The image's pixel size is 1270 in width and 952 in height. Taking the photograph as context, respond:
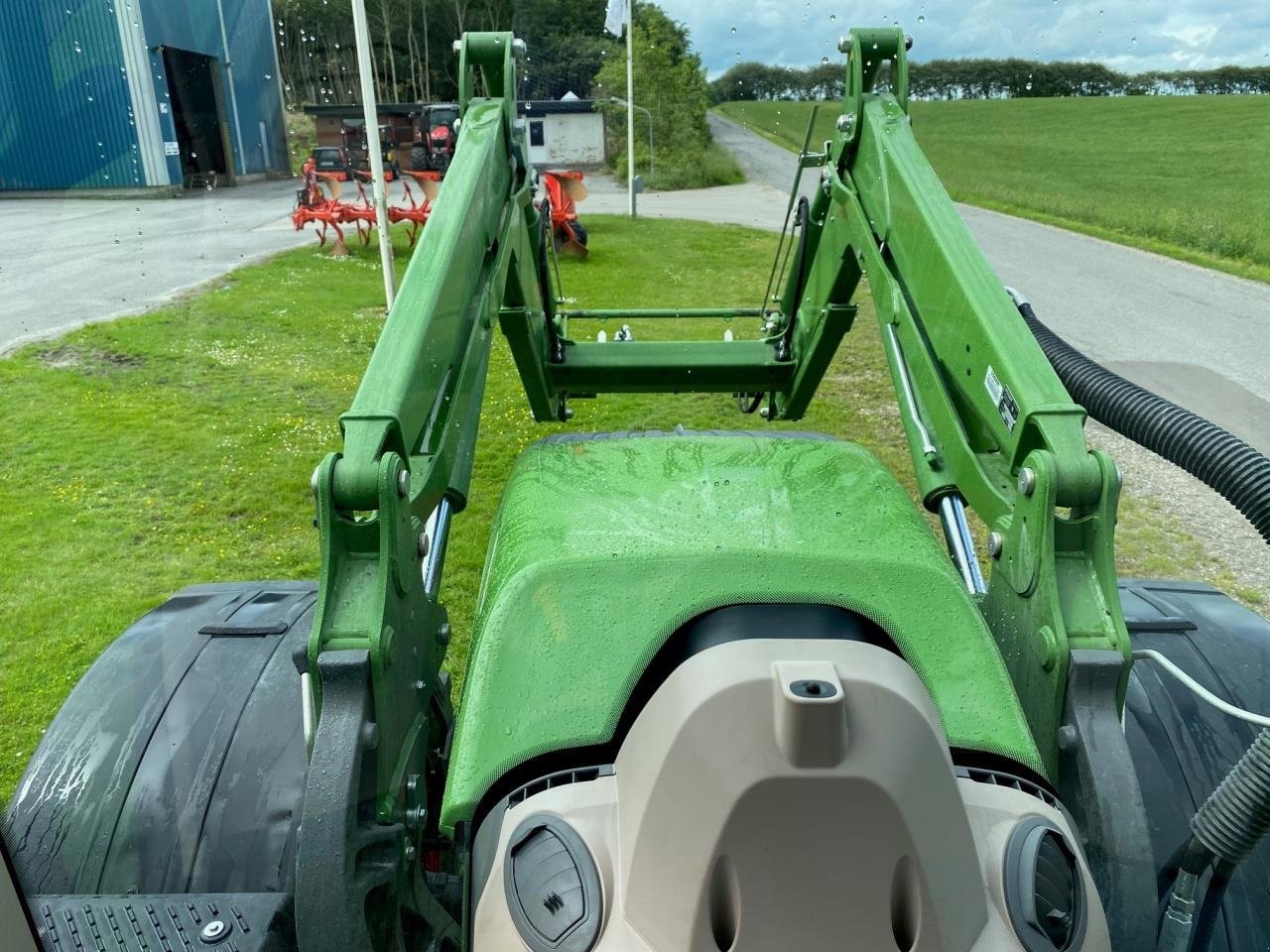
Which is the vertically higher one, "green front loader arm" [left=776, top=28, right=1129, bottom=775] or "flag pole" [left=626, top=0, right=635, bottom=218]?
"flag pole" [left=626, top=0, right=635, bottom=218]

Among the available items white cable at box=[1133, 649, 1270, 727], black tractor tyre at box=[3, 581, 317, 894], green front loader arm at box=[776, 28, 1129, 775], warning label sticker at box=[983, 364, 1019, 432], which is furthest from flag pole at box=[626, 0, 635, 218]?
white cable at box=[1133, 649, 1270, 727]

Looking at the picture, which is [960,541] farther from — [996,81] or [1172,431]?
[996,81]

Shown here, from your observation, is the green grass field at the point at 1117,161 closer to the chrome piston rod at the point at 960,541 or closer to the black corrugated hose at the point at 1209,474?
the black corrugated hose at the point at 1209,474

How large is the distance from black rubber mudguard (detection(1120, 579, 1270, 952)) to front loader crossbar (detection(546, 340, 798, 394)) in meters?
1.43

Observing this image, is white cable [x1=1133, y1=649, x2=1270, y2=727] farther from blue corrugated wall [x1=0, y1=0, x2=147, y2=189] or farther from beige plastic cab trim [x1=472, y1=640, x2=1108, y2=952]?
blue corrugated wall [x1=0, y1=0, x2=147, y2=189]

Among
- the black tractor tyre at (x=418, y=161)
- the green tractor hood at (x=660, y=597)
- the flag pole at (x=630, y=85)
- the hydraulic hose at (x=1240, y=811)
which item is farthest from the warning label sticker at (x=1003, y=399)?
the black tractor tyre at (x=418, y=161)

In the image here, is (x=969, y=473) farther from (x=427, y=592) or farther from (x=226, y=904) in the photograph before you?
(x=226, y=904)

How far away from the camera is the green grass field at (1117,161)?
2.73m

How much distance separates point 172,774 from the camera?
1643mm

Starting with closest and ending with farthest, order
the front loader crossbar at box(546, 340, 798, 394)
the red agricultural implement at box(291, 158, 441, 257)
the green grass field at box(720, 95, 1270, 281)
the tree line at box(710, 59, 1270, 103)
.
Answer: the tree line at box(710, 59, 1270, 103) < the green grass field at box(720, 95, 1270, 281) < the front loader crossbar at box(546, 340, 798, 394) < the red agricultural implement at box(291, 158, 441, 257)

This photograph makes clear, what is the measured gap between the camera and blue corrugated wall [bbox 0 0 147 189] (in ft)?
5.03

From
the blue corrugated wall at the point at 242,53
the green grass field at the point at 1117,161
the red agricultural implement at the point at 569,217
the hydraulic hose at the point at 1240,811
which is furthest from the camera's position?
the red agricultural implement at the point at 569,217

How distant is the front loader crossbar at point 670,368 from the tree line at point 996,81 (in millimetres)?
795

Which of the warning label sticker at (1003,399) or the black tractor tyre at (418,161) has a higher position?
the black tractor tyre at (418,161)
